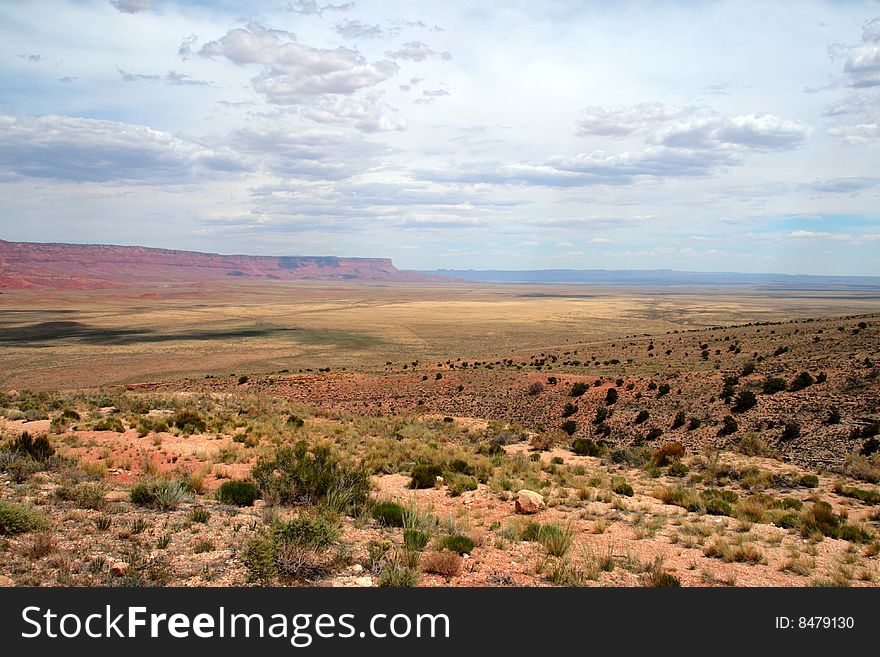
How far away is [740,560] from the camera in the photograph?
800cm

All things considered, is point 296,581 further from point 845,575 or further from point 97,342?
point 97,342

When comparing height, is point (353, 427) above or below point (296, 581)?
below

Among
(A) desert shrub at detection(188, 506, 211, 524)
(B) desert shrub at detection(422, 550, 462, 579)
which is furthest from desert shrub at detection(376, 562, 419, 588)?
(A) desert shrub at detection(188, 506, 211, 524)

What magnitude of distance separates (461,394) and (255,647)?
2801 cm

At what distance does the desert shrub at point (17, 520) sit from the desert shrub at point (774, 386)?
26450 millimetres

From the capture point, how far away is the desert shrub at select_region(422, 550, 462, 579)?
6.77 metres

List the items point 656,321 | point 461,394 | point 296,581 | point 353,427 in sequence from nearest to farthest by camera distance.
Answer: point 296,581 → point 353,427 → point 461,394 → point 656,321

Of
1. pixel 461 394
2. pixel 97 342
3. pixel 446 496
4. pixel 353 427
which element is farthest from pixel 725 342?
pixel 97 342

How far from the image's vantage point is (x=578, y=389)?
2900 cm

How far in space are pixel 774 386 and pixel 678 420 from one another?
17.7 ft

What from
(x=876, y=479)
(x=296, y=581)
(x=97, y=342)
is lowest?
(x=97, y=342)

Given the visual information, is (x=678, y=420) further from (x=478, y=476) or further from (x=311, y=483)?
(x=311, y=483)

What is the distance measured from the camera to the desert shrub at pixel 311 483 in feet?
31.8

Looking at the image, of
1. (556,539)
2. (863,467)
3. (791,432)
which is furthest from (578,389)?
(556,539)
